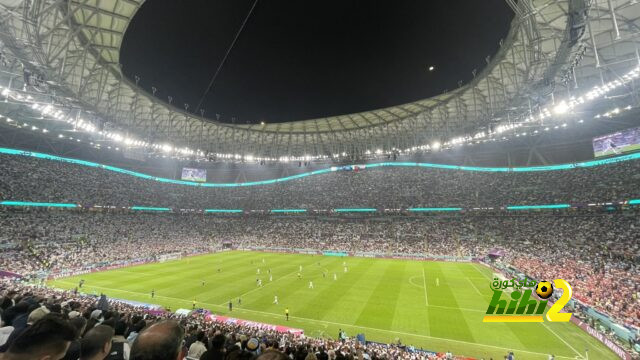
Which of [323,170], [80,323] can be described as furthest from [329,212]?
[80,323]

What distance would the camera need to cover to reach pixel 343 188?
8669cm

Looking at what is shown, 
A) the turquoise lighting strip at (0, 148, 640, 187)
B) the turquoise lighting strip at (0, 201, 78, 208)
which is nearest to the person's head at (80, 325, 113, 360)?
the turquoise lighting strip at (0, 201, 78, 208)

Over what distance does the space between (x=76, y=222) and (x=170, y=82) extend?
45.7m

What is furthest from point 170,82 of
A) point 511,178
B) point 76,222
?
point 511,178

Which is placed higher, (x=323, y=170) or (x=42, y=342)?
(x=323, y=170)

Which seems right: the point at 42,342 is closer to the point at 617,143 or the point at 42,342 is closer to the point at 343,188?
the point at 617,143

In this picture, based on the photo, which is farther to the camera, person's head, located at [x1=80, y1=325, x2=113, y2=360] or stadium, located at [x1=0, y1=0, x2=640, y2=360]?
stadium, located at [x1=0, y1=0, x2=640, y2=360]

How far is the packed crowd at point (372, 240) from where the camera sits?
A: 33981 millimetres

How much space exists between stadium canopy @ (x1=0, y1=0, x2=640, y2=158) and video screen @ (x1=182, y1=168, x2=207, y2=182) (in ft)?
85.2

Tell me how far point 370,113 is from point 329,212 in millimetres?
34130

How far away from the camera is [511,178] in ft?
218

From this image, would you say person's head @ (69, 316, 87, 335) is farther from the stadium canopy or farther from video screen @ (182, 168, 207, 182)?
video screen @ (182, 168, 207, 182)

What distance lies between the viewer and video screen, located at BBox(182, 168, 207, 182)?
90688 mm

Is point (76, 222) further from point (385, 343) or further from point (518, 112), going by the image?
point (518, 112)
